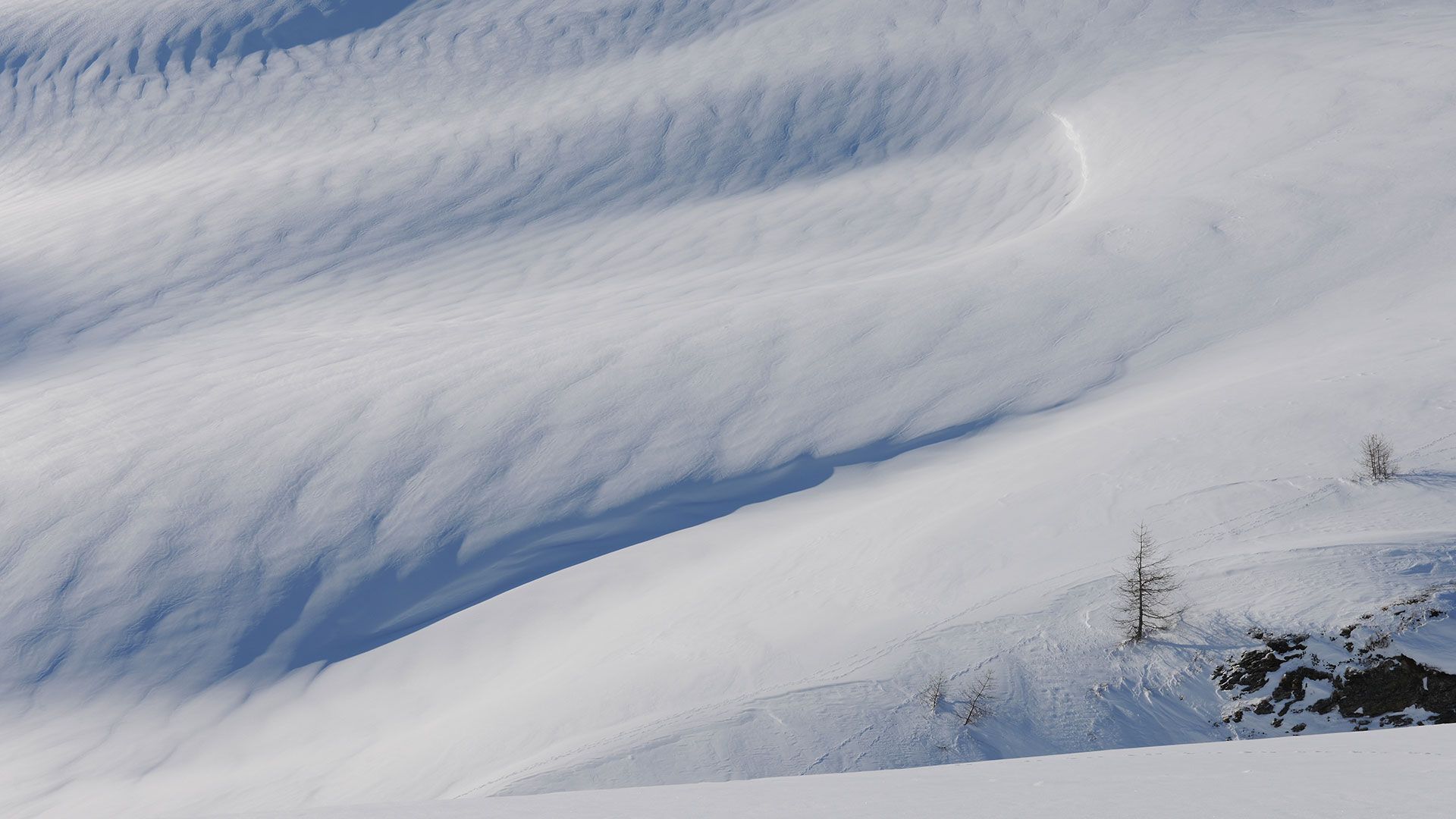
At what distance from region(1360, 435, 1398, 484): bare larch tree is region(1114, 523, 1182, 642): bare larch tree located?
2.49m

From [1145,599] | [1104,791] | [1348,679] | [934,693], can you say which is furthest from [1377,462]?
[1104,791]

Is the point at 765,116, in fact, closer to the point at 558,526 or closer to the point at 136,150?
the point at 558,526

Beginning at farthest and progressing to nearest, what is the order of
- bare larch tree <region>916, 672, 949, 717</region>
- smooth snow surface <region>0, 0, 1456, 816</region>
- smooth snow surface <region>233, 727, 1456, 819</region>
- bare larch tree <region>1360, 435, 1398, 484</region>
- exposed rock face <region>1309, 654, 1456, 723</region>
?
bare larch tree <region>1360, 435, 1398, 484</region>, smooth snow surface <region>0, 0, 1456, 816</region>, bare larch tree <region>916, 672, 949, 717</region>, exposed rock face <region>1309, 654, 1456, 723</region>, smooth snow surface <region>233, 727, 1456, 819</region>

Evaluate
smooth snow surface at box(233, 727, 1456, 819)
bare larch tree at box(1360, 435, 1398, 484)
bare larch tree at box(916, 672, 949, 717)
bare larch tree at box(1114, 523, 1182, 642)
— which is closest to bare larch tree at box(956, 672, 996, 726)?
bare larch tree at box(916, 672, 949, 717)

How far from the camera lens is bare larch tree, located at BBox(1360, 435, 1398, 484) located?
1016 cm

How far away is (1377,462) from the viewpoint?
1016 centimetres

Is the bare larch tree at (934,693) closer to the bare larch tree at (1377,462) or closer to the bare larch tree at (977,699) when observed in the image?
the bare larch tree at (977,699)

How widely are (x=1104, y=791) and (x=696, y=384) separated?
12585 millimetres

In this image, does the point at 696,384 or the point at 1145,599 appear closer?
the point at 1145,599

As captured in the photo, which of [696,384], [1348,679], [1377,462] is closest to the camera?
[1348,679]

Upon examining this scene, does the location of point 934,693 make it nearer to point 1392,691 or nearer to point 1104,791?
point 1392,691

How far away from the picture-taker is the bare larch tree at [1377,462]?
1016 centimetres

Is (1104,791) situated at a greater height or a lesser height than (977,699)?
greater

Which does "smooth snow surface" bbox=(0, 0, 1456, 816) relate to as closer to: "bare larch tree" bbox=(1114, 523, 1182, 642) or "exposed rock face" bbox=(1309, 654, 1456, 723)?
"bare larch tree" bbox=(1114, 523, 1182, 642)
